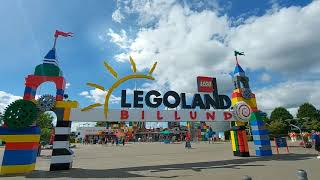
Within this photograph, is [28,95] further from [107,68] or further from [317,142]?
[317,142]

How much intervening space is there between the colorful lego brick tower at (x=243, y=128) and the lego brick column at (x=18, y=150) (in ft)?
44.2

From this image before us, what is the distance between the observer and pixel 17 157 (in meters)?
12.9

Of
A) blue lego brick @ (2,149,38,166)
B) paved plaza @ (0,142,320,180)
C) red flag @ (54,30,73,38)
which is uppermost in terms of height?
red flag @ (54,30,73,38)

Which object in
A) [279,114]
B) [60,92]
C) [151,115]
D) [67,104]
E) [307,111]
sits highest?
[307,111]

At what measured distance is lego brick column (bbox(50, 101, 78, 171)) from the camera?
1347 cm

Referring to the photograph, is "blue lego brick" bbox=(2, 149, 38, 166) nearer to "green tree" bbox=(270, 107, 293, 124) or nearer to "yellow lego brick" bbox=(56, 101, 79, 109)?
"yellow lego brick" bbox=(56, 101, 79, 109)

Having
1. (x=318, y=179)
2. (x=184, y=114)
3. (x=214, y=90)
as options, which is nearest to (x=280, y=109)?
(x=214, y=90)

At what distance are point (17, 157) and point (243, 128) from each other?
1454 cm

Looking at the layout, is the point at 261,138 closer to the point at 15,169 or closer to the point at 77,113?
the point at 77,113

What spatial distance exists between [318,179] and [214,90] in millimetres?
12843

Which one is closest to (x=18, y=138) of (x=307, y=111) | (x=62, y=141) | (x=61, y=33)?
(x=62, y=141)

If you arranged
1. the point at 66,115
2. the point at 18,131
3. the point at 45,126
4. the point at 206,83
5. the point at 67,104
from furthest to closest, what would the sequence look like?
the point at 45,126 → the point at 206,83 → the point at 67,104 → the point at 66,115 → the point at 18,131

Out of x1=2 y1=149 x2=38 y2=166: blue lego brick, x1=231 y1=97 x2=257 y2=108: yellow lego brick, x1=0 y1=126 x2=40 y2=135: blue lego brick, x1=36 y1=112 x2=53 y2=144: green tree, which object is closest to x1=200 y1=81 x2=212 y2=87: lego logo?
x1=231 y1=97 x2=257 y2=108: yellow lego brick

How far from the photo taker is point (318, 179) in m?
8.72
